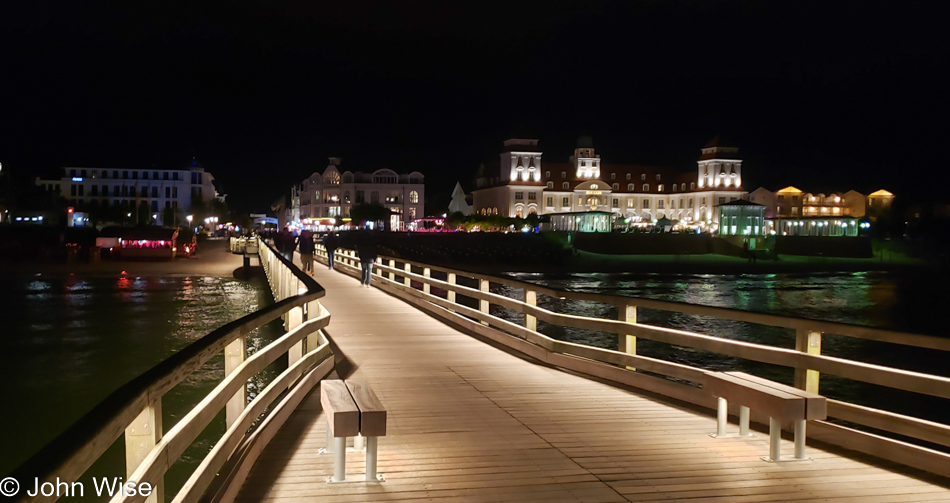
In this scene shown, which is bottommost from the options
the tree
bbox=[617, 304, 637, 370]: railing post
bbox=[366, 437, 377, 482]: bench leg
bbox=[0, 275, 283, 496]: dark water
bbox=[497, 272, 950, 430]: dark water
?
bbox=[497, 272, 950, 430]: dark water

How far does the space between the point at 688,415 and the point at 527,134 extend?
10663 centimetres

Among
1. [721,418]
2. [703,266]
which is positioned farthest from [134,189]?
[721,418]

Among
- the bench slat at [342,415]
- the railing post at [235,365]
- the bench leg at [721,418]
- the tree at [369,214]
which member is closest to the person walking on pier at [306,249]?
the railing post at [235,365]

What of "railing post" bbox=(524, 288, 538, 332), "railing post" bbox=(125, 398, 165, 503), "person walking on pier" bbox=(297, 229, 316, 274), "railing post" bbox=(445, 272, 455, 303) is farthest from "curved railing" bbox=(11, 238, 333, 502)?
"person walking on pier" bbox=(297, 229, 316, 274)

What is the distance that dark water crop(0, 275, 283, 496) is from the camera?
1082cm

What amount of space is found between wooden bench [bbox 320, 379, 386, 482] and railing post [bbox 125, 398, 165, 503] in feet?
4.72

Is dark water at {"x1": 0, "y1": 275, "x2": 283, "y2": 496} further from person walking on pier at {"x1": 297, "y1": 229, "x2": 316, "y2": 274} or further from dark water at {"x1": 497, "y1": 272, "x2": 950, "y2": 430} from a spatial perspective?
dark water at {"x1": 497, "y1": 272, "x2": 950, "y2": 430}

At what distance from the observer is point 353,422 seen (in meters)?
4.99

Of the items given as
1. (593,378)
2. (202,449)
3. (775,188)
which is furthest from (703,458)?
(775,188)

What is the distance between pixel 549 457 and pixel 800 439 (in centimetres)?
181

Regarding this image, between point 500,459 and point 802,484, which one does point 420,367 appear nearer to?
point 500,459

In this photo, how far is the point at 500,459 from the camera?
5.86 m

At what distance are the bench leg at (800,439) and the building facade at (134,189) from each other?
107162 millimetres

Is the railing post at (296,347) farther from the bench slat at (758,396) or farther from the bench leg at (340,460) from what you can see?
the bench slat at (758,396)
